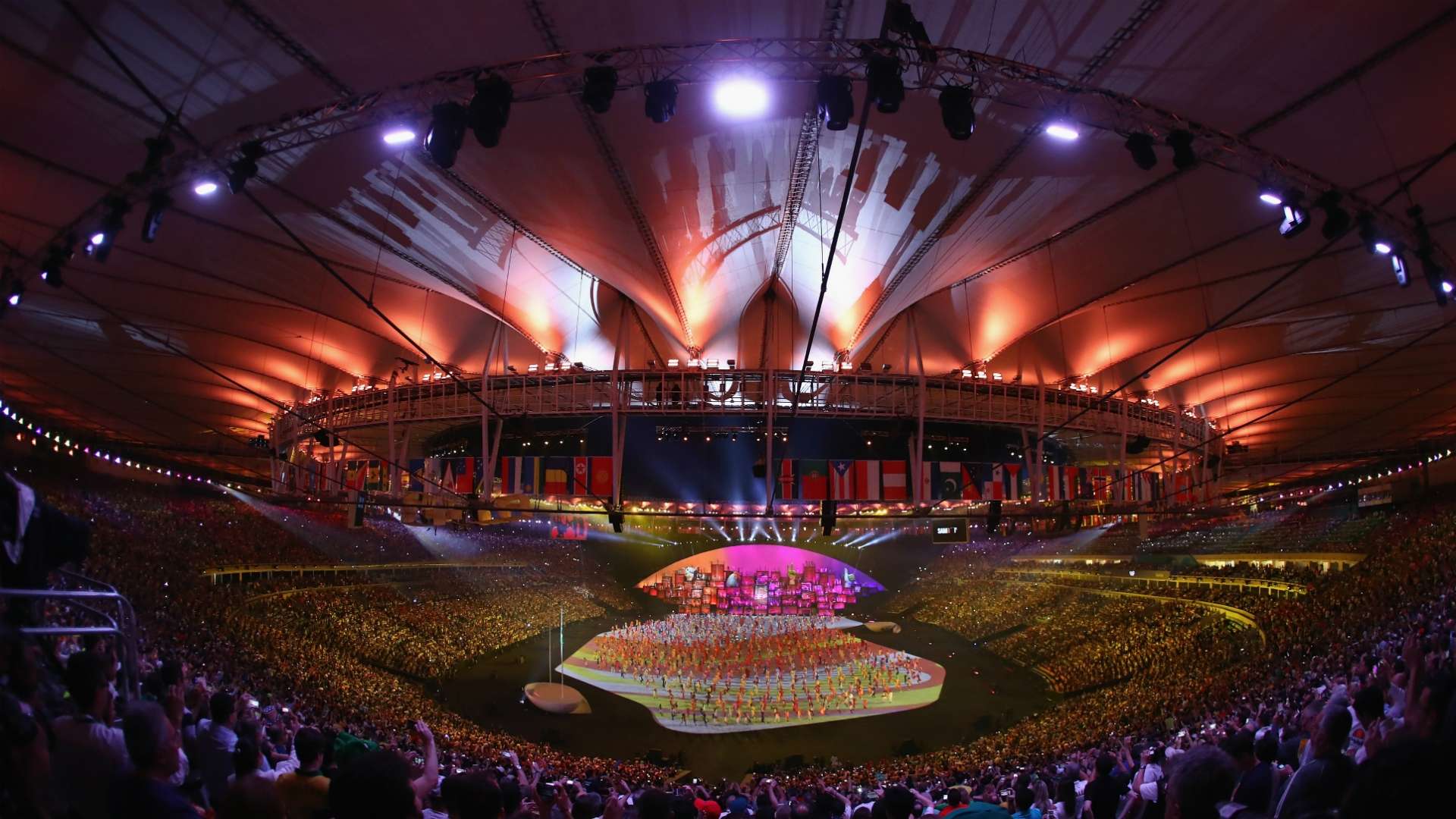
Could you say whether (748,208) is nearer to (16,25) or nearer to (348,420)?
(16,25)

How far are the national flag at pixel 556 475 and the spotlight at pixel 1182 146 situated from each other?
48.4 feet

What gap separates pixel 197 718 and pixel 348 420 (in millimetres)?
18035

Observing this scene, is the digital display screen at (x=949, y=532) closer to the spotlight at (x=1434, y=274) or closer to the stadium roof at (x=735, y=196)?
the stadium roof at (x=735, y=196)

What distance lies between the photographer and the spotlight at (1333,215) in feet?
34.3

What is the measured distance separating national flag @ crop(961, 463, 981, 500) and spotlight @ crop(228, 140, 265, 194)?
658 inches

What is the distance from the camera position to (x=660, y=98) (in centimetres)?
Answer: 930

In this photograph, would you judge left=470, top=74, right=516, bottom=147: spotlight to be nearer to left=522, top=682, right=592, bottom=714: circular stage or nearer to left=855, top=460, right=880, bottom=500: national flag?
left=855, top=460, right=880, bottom=500: national flag

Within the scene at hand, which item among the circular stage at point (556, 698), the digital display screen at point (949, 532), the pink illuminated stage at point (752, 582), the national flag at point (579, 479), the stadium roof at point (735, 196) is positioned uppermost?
the stadium roof at point (735, 196)

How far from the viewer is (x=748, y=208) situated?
56.0 ft

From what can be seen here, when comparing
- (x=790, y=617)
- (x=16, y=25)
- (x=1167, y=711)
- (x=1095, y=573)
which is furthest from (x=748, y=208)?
(x=1095, y=573)

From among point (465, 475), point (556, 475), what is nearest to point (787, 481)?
point (556, 475)

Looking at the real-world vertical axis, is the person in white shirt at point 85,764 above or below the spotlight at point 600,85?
below

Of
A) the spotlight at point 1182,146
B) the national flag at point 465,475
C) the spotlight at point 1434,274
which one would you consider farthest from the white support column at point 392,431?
the spotlight at point 1434,274

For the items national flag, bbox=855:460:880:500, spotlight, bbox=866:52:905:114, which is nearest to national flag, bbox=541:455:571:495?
national flag, bbox=855:460:880:500
